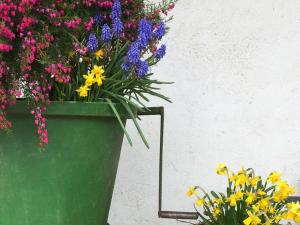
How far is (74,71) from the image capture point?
1.10 meters

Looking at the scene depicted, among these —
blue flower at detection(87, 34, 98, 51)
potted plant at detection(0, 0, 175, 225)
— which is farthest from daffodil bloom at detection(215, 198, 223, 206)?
blue flower at detection(87, 34, 98, 51)

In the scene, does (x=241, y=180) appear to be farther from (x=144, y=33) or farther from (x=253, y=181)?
(x=144, y=33)

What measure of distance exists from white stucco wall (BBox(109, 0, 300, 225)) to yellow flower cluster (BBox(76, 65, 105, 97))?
71 centimetres

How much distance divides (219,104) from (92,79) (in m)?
0.79

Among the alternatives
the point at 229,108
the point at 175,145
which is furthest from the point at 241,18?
the point at 175,145

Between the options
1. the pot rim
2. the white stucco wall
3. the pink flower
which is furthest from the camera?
the white stucco wall

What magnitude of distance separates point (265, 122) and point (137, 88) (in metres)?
0.71

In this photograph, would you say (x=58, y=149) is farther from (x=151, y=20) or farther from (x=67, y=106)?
(x=151, y=20)

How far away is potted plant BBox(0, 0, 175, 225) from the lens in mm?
947

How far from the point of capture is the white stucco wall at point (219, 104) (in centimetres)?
168

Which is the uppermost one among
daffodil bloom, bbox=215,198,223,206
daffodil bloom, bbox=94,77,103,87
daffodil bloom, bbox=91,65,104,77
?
daffodil bloom, bbox=91,65,104,77

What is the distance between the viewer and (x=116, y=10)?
3.46 feet

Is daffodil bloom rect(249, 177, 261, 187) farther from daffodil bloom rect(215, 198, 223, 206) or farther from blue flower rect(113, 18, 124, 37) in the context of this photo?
blue flower rect(113, 18, 124, 37)

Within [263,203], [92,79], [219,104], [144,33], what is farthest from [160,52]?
[219,104]
